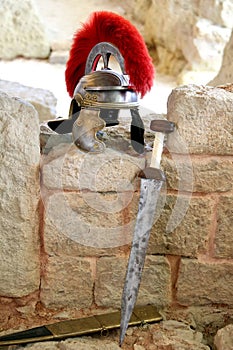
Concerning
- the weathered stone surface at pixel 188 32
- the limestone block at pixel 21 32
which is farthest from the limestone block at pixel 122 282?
the limestone block at pixel 21 32

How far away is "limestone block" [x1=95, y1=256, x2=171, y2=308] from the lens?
1.92m

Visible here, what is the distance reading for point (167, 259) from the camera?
6.40 feet

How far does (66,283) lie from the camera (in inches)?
76.1

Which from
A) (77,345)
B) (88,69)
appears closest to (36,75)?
(88,69)

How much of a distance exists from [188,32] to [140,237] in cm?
571

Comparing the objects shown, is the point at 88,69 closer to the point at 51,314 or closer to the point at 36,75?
the point at 51,314

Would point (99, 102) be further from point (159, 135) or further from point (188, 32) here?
point (188, 32)

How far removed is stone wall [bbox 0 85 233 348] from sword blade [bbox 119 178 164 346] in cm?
13

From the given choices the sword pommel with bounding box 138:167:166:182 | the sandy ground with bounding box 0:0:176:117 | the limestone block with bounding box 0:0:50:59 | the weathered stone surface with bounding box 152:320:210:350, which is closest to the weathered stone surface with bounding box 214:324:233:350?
the weathered stone surface with bounding box 152:320:210:350

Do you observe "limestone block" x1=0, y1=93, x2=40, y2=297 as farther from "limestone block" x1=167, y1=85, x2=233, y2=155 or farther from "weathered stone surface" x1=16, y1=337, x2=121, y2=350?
"limestone block" x1=167, y1=85, x2=233, y2=155

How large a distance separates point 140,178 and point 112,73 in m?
0.37

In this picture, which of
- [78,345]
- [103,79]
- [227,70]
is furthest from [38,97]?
[78,345]

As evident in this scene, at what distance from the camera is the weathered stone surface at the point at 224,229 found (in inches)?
73.1

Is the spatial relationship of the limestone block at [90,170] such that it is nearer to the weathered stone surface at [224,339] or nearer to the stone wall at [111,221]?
the stone wall at [111,221]
